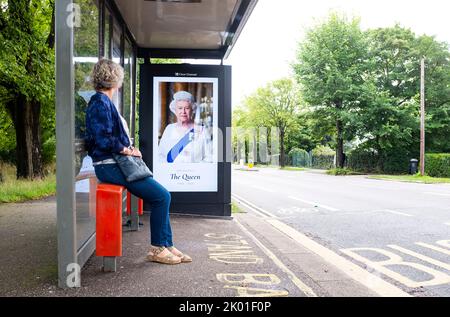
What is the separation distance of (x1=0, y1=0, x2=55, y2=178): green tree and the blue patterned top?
35.0 ft

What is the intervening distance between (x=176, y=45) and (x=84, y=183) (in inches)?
171

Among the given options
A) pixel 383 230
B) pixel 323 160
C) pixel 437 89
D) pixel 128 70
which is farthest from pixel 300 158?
pixel 128 70

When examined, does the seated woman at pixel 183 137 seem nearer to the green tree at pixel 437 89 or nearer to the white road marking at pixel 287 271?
the white road marking at pixel 287 271

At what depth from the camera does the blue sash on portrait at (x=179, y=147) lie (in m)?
7.79

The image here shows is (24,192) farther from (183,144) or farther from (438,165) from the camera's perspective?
(438,165)

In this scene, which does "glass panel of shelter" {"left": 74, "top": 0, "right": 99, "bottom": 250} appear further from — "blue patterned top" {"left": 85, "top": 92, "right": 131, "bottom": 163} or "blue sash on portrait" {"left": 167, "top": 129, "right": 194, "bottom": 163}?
"blue sash on portrait" {"left": 167, "top": 129, "right": 194, "bottom": 163}

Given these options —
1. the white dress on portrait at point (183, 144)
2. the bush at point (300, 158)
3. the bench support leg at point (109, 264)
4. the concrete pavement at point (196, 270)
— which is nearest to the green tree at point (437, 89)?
the bush at point (300, 158)

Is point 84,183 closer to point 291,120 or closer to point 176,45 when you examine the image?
point 176,45

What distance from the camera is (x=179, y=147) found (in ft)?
25.6

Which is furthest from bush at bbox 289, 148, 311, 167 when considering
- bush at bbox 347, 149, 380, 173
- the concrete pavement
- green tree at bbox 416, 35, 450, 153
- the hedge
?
the concrete pavement

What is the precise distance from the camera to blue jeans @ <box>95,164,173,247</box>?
405cm

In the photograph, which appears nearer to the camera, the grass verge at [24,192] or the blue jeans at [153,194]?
the blue jeans at [153,194]

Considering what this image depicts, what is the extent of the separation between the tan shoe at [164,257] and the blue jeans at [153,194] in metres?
0.06

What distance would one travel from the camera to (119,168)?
13.3ft
